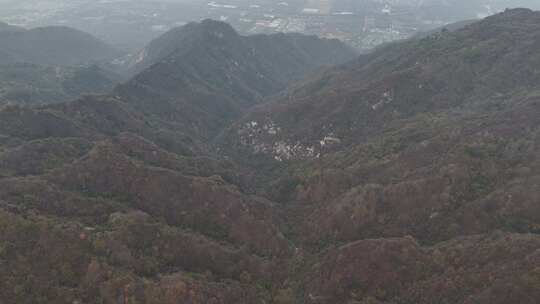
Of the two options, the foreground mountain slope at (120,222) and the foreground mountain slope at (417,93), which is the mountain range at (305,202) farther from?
the foreground mountain slope at (417,93)

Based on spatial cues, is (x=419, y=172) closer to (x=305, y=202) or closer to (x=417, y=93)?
(x=305, y=202)

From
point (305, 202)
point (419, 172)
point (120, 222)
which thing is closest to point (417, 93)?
point (419, 172)

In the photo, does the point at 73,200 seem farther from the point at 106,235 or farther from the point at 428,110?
the point at 428,110

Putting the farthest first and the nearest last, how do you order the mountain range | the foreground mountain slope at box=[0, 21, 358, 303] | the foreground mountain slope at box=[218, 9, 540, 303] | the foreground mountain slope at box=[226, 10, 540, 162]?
the foreground mountain slope at box=[226, 10, 540, 162] → the foreground mountain slope at box=[218, 9, 540, 303] → the mountain range → the foreground mountain slope at box=[0, 21, 358, 303]

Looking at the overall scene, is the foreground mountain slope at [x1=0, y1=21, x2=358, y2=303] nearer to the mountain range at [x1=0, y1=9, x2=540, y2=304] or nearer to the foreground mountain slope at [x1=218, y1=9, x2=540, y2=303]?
the mountain range at [x1=0, y1=9, x2=540, y2=304]

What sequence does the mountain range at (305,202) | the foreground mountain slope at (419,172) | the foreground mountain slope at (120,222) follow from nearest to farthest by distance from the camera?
the foreground mountain slope at (120,222), the mountain range at (305,202), the foreground mountain slope at (419,172)

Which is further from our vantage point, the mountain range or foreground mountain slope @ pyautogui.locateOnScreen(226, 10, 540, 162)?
foreground mountain slope @ pyautogui.locateOnScreen(226, 10, 540, 162)

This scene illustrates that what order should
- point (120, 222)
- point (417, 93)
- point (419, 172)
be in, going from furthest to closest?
point (417, 93) < point (419, 172) < point (120, 222)

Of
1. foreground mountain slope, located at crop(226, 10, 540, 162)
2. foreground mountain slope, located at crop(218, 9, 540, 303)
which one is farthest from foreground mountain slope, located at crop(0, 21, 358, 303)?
foreground mountain slope, located at crop(226, 10, 540, 162)

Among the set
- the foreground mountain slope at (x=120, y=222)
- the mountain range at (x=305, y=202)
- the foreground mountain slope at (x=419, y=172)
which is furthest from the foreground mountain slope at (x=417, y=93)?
Answer: the foreground mountain slope at (x=120, y=222)

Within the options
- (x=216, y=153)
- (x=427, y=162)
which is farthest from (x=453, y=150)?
(x=216, y=153)
